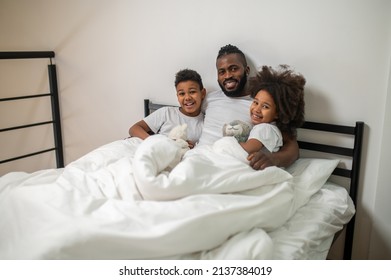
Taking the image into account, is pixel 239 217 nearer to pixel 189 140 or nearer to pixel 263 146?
pixel 263 146

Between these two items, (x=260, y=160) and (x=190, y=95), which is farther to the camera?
(x=190, y=95)

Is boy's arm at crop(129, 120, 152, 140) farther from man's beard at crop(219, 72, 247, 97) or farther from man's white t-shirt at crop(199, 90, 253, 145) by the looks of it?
man's beard at crop(219, 72, 247, 97)

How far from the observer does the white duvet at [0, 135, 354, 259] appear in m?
0.84

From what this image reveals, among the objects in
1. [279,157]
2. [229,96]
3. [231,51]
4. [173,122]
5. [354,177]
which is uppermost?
[231,51]

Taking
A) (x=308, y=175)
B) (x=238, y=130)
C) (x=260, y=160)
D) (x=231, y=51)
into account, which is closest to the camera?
(x=260, y=160)

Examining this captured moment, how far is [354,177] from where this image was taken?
1442mm

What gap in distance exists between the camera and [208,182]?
1045mm

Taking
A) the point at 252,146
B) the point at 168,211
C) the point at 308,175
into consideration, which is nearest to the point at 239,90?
the point at 252,146

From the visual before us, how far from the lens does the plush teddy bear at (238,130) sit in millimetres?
1483

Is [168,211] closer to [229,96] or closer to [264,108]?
[264,108]

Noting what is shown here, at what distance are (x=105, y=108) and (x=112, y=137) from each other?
7.9 inches

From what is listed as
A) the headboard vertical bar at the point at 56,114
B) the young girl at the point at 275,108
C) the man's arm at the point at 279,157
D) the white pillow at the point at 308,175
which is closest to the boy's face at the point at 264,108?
the young girl at the point at 275,108

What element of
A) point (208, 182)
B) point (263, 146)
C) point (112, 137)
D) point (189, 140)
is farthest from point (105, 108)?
point (208, 182)

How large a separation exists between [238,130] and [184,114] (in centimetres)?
38
